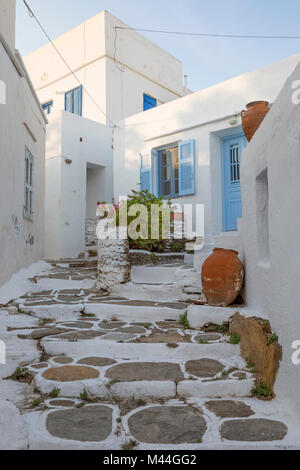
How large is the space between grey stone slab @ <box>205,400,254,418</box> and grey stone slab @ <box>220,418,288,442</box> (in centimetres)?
8

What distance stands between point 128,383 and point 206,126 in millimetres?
6612

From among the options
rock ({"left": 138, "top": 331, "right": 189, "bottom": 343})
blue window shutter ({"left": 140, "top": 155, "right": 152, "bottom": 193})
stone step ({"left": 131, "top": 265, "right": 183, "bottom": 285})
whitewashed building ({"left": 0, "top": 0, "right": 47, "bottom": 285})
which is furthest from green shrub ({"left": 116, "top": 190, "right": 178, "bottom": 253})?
rock ({"left": 138, "top": 331, "right": 189, "bottom": 343})

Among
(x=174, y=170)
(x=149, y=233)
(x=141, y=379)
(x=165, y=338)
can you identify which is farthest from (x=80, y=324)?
(x=174, y=170)

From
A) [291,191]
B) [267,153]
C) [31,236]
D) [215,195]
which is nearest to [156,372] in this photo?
[291,191]

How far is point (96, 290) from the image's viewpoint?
17.6 feet

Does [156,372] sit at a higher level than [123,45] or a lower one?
lower

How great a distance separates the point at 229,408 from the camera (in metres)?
2.44

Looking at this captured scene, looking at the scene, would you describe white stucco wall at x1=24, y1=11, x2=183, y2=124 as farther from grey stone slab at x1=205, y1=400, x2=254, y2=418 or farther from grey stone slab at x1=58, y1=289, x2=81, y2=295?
grey stone slab at x1=205, y1=400, x2=254, y2=418

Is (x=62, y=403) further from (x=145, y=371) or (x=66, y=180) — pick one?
(x=66, y=180)

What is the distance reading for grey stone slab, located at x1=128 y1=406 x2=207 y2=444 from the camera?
211 cm

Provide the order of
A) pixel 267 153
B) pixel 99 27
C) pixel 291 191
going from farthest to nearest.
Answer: pixel 99 27 < pixel 267 153 < pixel 291 191

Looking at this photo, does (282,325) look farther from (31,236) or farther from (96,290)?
(31,236)

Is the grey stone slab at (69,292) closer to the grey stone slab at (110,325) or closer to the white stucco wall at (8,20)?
the grey stone slab at (110,325)
